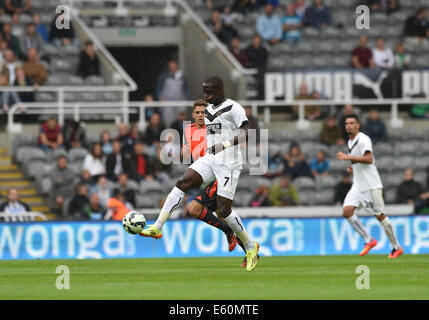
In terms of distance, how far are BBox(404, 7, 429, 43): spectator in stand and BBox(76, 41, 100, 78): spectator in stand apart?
8.29 meters

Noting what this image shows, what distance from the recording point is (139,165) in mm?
23234

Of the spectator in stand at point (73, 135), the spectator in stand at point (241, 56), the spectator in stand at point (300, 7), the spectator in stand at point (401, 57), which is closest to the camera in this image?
the spectator in stand at point (73, 135)

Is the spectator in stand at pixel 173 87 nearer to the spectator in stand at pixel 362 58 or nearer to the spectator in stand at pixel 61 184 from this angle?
the spectator in stand at pixel 61 184

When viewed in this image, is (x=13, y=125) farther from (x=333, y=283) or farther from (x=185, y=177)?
(x=333, y=283)

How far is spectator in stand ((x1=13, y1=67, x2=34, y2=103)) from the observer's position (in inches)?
969

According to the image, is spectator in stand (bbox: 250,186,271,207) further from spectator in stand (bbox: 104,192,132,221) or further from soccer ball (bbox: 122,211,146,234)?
soccer ball (bbox: 122,211,146,234)

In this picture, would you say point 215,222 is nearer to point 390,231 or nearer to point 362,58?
point 390,231

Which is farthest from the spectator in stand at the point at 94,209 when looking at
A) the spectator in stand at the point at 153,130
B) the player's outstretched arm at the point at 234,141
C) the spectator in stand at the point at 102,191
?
the player's outstretched arm at the point at 234,141

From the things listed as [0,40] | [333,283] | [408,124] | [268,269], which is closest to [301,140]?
[408,124]

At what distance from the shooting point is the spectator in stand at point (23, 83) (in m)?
24.6

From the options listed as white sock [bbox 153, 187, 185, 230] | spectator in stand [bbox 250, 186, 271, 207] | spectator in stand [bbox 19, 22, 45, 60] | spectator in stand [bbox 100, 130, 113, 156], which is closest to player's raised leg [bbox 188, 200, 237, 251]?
white sock [bbox 153, 187, 185, 230]

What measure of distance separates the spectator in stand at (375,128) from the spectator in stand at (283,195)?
10.8ft

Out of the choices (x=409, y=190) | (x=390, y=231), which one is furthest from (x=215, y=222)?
(x=409, y=190)

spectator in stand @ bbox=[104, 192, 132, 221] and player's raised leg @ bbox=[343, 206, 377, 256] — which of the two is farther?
spectator in stand @ bbox=[104, 192, 132, 221]
